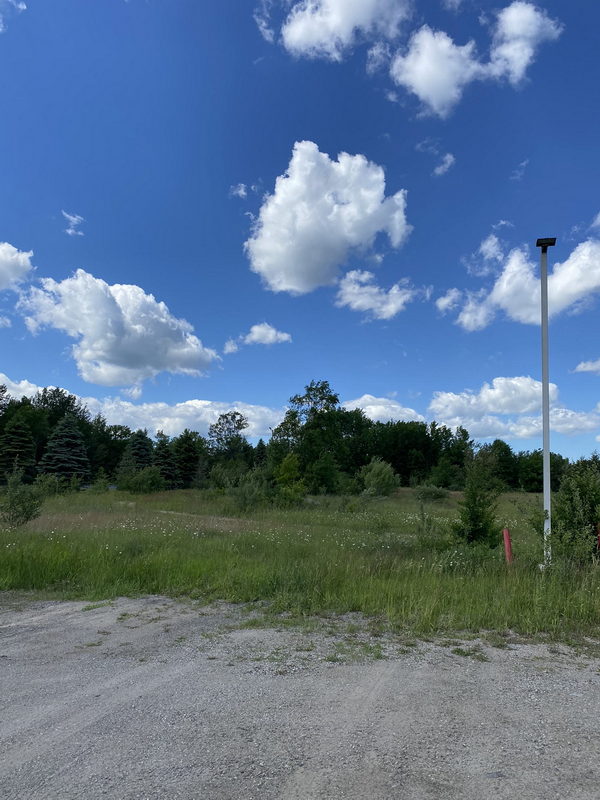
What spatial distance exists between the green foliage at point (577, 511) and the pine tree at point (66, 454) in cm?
5464

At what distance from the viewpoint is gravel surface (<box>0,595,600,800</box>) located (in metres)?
2.74

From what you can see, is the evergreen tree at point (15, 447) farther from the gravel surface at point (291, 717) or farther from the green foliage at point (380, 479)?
the gravel surface at point (291, 717)

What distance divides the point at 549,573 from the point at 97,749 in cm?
671

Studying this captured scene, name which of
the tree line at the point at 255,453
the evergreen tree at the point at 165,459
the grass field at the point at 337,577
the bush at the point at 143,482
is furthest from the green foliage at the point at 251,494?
the evergreen tree at the point at 165,459

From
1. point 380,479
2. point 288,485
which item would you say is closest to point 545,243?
point 288,485

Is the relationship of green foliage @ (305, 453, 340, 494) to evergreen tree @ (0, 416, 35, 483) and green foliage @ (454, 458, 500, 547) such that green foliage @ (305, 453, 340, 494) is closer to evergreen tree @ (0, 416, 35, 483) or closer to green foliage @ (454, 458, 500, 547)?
green foliage @ (454, 458, 500, 547)

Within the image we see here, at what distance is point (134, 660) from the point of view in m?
4.89

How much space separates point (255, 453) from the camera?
8319cm

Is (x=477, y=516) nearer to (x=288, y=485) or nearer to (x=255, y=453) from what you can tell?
(x=288, y=485)

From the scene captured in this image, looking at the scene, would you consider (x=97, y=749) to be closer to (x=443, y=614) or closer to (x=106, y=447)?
(x=443, y=614)

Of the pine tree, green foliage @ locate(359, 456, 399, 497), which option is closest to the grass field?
green foliage @ locate(359, 456, 399, 497)

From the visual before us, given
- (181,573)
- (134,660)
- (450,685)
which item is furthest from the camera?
(181,573)

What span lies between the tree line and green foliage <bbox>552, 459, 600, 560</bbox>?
2896 mm

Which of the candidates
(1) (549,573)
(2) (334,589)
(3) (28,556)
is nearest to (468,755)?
(2) (334,589)
